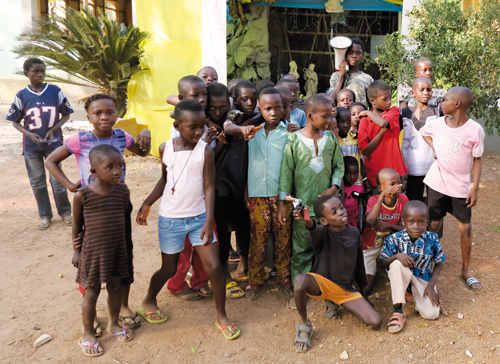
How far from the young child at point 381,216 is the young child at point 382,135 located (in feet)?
0.97

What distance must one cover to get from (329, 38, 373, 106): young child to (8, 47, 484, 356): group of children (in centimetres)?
49

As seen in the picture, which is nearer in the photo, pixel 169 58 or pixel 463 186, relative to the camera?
pixel 463 186

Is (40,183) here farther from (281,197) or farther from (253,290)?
(281,197)

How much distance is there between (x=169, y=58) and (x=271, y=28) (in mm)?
3834

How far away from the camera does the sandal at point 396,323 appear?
270 centimetres

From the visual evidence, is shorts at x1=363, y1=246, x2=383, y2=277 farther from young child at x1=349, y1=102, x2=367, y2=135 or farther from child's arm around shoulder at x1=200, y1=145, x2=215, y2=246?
child's arm around shoulder at x1=200, y1=145, x2=215, y2=246

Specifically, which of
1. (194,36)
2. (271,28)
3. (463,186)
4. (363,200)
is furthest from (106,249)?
(271,28)

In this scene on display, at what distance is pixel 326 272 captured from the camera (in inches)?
110

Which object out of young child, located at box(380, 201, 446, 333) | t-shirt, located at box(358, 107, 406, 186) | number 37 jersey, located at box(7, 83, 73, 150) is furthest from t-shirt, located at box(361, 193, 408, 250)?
number 37 jersey, located at box(7, 83, 73, 150)

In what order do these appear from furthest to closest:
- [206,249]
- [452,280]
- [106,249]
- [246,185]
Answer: [452,280] → [246,185] → [206,249] → [106,249]

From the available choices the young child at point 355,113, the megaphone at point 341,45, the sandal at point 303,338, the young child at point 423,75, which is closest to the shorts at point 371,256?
the sandal at point 303,338

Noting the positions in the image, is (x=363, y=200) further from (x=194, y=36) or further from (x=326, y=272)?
(x=194, y=36)

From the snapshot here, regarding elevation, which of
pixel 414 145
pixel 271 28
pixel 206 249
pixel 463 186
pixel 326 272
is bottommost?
pixel 326 272

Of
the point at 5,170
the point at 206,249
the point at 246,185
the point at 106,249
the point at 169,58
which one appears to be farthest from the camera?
the point at 169,58
